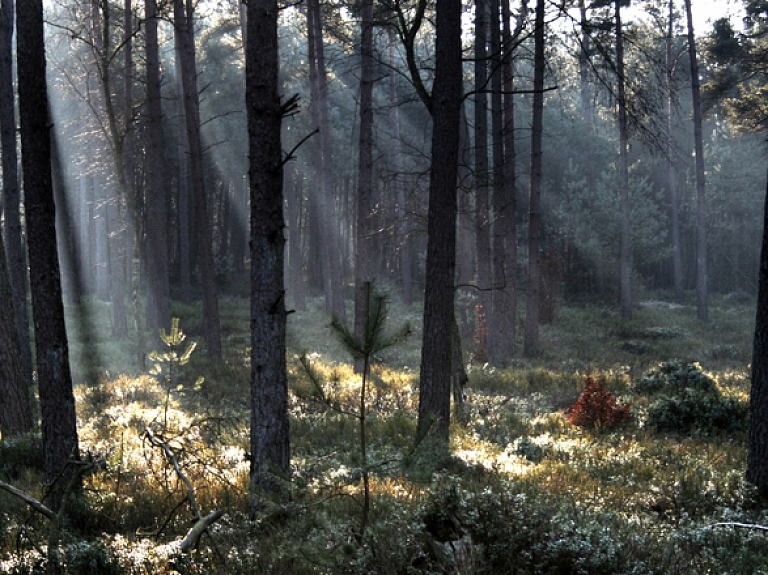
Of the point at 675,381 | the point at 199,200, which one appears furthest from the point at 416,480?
the point at 199,200

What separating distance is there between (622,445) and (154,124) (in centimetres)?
1483

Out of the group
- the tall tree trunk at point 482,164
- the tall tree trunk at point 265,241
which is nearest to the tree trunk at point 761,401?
the tall tree trunk at point 265,241

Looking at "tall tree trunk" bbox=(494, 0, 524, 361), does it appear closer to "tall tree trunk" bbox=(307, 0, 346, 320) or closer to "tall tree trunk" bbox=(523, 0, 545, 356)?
"tall tree trunk" bbox=(523, 0, 545, 356)

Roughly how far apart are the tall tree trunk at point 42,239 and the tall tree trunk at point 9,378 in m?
3.16

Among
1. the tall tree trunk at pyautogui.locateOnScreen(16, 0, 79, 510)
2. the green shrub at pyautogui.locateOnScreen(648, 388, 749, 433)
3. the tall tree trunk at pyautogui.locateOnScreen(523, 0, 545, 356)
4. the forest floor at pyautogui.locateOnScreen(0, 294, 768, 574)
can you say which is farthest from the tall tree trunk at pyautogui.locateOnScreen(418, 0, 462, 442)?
the tall tree trunk at pyautogui.locateOnScreen(523, 0, 545, 356)

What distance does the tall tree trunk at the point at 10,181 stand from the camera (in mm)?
12867

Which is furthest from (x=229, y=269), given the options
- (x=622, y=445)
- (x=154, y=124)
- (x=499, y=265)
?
(x=622, y=445)

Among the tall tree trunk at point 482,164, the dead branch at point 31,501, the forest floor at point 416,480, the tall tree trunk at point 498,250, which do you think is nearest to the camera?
the dead branch at point 31,501

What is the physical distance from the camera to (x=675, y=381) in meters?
12.9

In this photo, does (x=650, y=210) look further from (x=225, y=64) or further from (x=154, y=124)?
(x=154, y=124)

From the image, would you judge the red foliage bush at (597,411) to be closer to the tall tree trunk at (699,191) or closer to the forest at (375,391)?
the forest at (375,391)

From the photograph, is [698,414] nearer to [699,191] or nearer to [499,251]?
[499,251]

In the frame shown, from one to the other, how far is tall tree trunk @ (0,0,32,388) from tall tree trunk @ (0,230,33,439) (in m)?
3.96

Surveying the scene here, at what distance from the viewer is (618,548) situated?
177 inches
